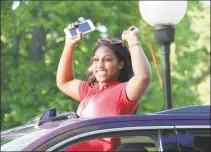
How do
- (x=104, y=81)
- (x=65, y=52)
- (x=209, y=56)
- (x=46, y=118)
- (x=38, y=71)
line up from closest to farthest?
(x=46, y=118) < (x=104, y=81) < (x=65, y=52) < (x=38, y=71) < (x=209, y=56)

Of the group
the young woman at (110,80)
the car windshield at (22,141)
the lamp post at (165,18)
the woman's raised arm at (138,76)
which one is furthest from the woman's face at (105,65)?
the lamp post at (165,18)

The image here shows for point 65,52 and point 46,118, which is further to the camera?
point 65,52

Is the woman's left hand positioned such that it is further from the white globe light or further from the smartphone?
the white globe light

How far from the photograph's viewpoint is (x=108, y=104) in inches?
139

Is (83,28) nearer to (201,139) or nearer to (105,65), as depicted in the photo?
(105,65)

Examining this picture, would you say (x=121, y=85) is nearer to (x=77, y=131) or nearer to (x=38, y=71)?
(x=77, y=131)

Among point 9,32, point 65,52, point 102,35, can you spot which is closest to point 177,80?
point 102,35

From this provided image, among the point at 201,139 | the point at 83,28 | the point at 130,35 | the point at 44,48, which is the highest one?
the point at 44,48

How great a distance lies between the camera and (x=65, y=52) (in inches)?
164

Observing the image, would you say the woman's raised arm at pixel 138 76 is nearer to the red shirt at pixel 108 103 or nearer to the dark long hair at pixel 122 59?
the red shirt at pixel 108 103

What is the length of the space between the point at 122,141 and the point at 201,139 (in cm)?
38

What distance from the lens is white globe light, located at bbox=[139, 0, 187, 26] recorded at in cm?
801

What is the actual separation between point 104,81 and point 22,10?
7.86 meters

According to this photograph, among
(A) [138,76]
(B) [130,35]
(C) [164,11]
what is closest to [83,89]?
(B) [130,35]
